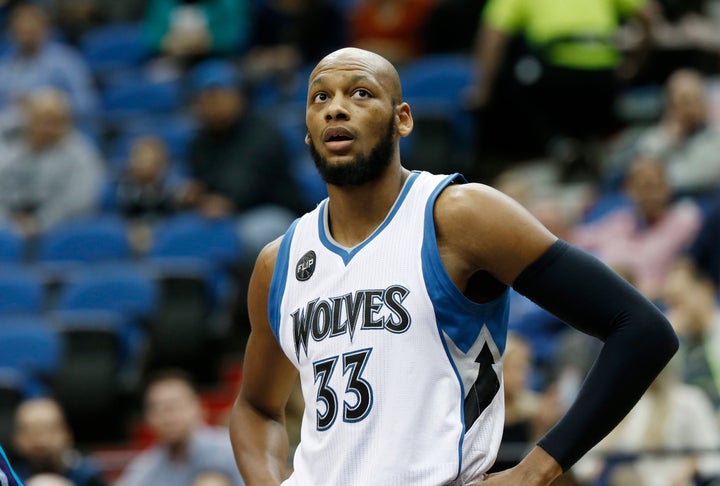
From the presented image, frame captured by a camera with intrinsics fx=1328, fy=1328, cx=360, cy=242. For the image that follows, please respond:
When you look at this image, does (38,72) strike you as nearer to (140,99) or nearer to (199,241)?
(140,99)

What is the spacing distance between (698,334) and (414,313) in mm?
3887

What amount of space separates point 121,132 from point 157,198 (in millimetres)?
1795

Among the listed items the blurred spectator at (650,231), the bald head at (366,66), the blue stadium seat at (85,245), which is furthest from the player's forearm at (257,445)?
the blue stadium seat at (85,245)

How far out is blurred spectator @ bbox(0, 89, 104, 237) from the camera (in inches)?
376

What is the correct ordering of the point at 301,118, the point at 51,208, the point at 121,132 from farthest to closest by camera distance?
1. the point at 121,132
2. the point at 301,118
3. the point at 51,208

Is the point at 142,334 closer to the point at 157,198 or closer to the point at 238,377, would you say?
the point at 238,377

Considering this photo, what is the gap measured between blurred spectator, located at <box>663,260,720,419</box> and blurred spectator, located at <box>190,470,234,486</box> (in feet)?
7.57

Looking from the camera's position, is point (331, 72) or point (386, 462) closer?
point (386, 462)

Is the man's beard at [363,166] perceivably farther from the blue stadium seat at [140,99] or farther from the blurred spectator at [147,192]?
the blue stadium seat at [140,99]

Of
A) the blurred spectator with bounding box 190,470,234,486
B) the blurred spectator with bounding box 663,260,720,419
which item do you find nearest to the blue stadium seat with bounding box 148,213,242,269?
the blurred spectator with bounding box 190,470,234,486

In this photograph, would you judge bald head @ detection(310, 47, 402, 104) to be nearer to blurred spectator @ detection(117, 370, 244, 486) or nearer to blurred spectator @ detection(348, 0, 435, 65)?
blurred spectator @ detection(117, 370, 244, 486)

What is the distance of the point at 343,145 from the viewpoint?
3.13 meters

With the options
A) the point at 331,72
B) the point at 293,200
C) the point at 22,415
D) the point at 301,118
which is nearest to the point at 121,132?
the point at 301,118

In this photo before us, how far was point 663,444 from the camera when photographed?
20.2 ft
